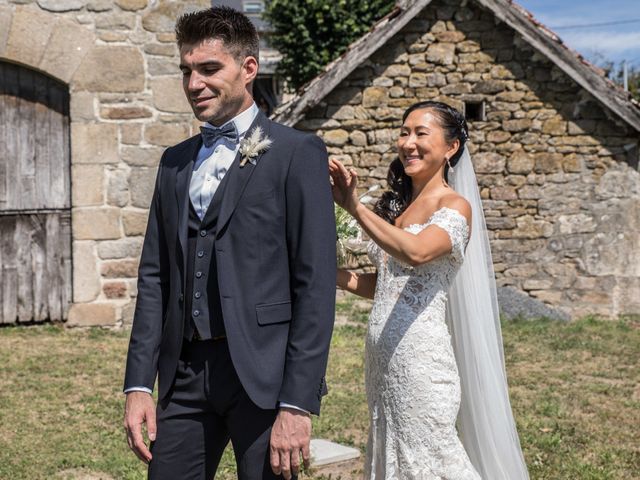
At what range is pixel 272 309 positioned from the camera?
2.45m

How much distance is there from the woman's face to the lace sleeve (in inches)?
9.0

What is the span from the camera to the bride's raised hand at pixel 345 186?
3008 mm

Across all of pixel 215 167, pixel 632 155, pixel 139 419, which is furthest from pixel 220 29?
pixel 632 155

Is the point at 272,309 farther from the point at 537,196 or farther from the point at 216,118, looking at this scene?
the point at 537,196

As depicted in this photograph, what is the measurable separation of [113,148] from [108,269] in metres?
1.25

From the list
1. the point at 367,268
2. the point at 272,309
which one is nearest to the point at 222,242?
the point at 272,309

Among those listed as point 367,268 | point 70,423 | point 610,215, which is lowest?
point 70,423

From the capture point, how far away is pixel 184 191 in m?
2.61

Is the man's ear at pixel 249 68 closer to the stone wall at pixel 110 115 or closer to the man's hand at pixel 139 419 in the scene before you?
the man's hand at pixel 139 419

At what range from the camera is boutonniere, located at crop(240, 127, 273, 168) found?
8.22 ft

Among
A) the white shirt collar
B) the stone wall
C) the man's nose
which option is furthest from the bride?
the stone wall

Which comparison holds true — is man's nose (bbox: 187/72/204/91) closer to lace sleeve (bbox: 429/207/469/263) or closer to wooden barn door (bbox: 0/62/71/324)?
lace sleeve (bbox: 429/207/469/263)

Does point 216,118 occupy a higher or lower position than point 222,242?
higher

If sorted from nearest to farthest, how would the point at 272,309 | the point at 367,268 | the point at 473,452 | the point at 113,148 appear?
the point at 272,309 → the point at 473,452 → the point at 113,148 → the point at 367,268
